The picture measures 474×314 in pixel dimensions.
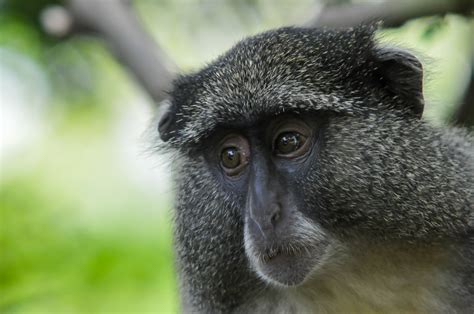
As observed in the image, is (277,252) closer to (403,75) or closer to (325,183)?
(325,183)

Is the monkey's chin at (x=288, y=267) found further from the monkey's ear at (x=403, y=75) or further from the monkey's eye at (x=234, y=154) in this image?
the monkey's ear at (x=403, y=75)

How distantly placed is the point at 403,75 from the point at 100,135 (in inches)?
317

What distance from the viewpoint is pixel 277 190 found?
4.52 m

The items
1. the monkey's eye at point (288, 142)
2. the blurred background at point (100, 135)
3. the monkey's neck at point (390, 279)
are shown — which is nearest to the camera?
the monkey's eye at point (288, 142)

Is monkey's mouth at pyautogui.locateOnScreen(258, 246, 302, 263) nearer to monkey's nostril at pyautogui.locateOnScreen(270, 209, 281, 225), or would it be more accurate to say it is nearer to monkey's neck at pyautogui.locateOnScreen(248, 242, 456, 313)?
monkey's nostril at pyautogui.locateOnScreen(270, 209, 281, 225)

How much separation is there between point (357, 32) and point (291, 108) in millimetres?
768

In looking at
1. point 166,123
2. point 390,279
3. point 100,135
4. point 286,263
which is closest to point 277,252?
point 286,263

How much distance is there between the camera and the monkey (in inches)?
182

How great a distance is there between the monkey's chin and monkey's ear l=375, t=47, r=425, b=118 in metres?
1.09

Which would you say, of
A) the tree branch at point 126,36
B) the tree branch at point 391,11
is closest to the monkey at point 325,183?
the tree branch at point 391,11

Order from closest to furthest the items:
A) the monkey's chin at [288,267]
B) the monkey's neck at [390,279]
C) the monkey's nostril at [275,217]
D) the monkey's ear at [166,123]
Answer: the monkey's nostril at [275,217], the monkey's chin at [288,267], the monkey's neck at [390,279], the monkey's ear at [166,123]

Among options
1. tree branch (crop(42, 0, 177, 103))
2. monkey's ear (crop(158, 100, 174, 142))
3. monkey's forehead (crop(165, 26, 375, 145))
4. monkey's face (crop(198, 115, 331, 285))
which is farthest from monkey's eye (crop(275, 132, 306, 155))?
tree branch (crop(42, 0, 177, 103))

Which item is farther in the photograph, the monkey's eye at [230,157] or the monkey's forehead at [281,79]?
the monkey's eye at [230,157]

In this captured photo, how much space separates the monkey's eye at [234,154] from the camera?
190 inches
